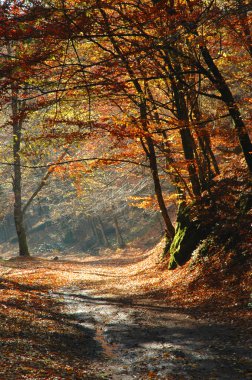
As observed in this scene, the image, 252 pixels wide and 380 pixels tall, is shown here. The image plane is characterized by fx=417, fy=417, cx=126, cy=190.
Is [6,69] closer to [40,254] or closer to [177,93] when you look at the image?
[177,93]

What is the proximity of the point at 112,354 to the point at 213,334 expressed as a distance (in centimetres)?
210

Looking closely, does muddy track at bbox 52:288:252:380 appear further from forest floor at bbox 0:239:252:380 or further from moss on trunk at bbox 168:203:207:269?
moss on trunk at bbox 168:203:207:269

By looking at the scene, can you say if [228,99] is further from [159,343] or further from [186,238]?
[186,238]

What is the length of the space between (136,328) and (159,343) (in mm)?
1449

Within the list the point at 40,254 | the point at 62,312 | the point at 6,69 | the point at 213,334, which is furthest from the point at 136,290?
the point at 40,254

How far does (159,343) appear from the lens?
8.40 m

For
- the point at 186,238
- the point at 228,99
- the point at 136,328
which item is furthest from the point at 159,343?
the point at 186,238

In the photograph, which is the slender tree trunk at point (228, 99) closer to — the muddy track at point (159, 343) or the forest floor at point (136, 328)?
the forest floor at point (136, 328)

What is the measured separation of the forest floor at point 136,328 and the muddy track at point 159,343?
0.06 ft

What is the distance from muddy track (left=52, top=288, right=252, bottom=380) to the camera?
666 centimetres

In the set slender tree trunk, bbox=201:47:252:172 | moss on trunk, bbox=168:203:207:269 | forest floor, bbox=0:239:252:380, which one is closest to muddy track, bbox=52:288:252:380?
forest floor, bbox=0:239:252:380

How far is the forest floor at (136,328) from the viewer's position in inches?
264

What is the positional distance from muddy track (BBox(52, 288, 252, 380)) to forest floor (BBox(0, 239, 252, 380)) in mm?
17

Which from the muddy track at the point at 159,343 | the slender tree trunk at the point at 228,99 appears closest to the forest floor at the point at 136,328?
the muddy track at the point at 159,343
